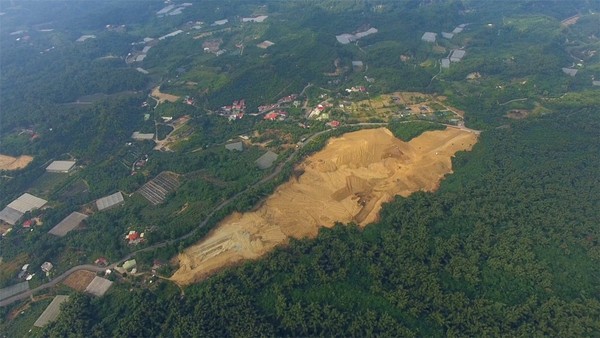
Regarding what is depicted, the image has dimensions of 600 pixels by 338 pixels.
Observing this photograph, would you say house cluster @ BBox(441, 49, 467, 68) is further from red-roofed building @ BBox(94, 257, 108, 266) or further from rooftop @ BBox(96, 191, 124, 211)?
red-roofed building @ BBox(94, 257, 108, 266)

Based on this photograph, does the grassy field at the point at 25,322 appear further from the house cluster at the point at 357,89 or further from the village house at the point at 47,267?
the house cluster at the point at 357,89

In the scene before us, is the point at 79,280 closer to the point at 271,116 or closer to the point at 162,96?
the point at 271,116

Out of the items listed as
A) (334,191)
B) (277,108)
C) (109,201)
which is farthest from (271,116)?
(109,201)

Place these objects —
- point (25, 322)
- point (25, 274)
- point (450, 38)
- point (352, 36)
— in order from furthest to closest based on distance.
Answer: point (352, 36), point (450, 38), point (25, 274), point (25, 322)

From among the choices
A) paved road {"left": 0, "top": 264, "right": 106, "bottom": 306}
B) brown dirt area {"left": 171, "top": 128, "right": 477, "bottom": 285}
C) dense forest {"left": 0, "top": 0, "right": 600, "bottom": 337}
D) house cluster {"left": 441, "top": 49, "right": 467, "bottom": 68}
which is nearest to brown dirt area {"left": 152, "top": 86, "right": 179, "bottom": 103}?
dense forest {"left": 0, "top": 0, "right": 600, "bottom": 337}

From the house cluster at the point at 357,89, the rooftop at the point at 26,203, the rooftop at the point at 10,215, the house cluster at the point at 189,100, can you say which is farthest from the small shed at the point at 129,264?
the house cluster at the point at 357,89

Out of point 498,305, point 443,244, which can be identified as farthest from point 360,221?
point 498,305

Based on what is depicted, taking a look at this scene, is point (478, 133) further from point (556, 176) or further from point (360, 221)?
point (360, 221)
